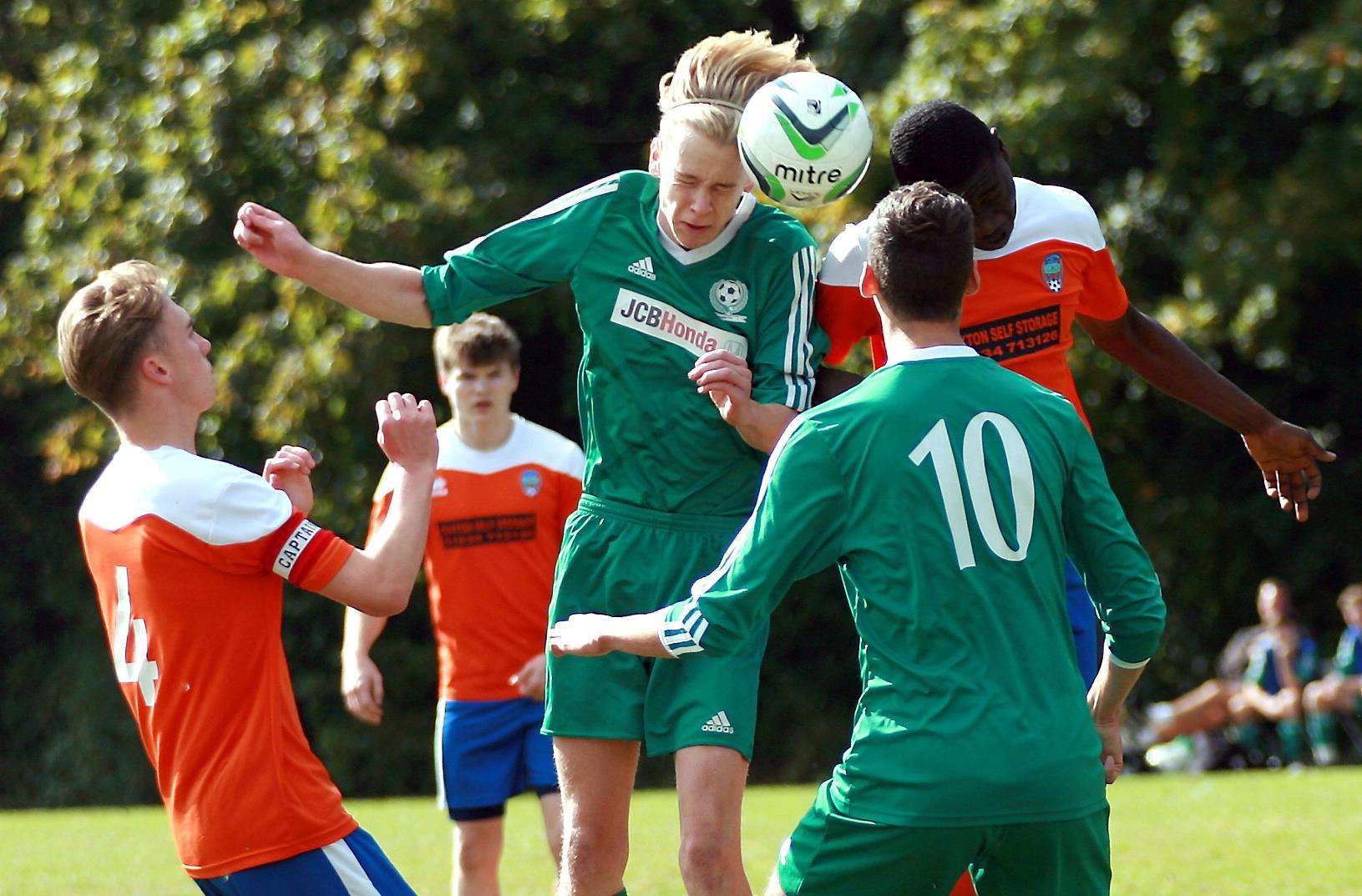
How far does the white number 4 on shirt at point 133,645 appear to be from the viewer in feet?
11.9

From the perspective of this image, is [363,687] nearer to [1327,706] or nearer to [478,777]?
[478,777]

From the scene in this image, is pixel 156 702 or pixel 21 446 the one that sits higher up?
pixel 21 446

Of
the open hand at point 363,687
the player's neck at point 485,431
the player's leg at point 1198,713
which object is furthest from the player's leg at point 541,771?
the player's leg at point 1198,713

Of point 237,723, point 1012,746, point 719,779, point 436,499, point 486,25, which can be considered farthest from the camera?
point 486,25

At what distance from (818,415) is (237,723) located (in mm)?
1319

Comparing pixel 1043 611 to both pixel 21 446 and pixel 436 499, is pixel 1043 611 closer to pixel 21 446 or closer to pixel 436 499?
pixel 436 499

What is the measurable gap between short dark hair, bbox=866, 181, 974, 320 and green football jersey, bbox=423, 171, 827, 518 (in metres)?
0.89

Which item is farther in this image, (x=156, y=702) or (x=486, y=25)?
(x=486, y=25)

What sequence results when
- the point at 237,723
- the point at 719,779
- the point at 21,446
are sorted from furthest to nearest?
the point at 21,446, the point at 719,779, the point at 237,723

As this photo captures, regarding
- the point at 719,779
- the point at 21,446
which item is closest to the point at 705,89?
the point at 719,779

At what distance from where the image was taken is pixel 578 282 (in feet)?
14.5

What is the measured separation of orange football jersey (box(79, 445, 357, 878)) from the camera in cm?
361

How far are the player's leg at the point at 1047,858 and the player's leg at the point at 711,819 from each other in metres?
0.91

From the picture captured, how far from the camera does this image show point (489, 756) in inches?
272
